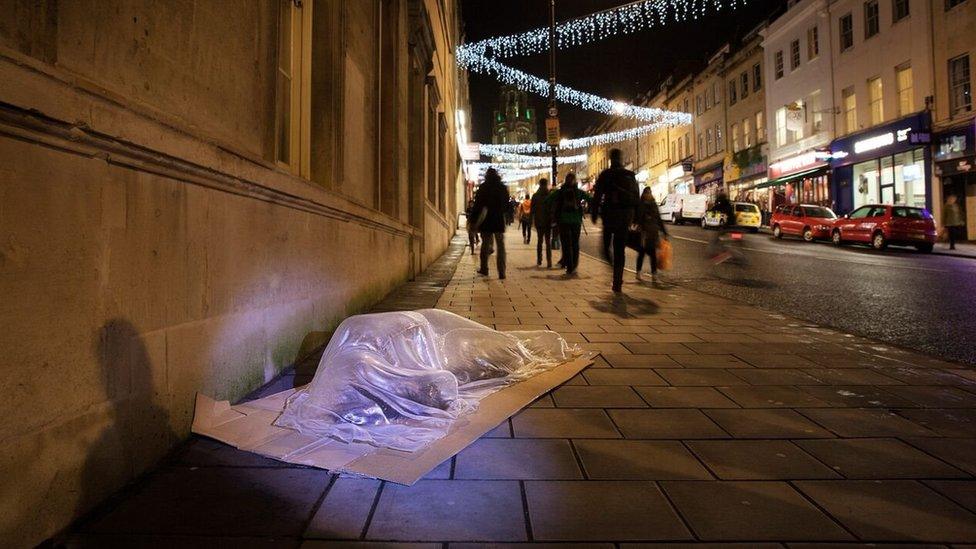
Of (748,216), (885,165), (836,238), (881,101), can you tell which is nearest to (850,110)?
(881,101)

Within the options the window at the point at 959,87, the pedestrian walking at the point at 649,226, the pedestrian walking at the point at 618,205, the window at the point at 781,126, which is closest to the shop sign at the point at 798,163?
the window at the point at 781,126

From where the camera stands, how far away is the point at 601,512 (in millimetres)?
2061

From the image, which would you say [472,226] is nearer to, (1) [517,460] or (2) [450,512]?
(1) [517,460]

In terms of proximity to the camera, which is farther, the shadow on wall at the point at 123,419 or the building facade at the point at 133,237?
the shadow on wall at the point at 123,419

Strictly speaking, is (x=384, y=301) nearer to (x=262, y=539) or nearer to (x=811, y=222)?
(x=262, y=539)

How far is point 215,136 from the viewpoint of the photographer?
3.07 metres

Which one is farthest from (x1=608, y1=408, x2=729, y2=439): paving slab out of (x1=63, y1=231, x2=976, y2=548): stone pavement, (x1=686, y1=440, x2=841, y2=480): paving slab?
(x1=686, y1=440, x2=841, y2=480): paving slab

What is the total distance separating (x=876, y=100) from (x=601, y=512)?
2814cm

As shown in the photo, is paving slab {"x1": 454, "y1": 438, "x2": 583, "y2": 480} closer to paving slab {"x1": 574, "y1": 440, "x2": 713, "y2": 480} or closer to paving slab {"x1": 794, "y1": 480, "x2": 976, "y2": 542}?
paving slab {"x1": 574, "y1": 440, "x2": 713, "y2": 480}

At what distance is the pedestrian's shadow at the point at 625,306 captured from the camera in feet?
22.1

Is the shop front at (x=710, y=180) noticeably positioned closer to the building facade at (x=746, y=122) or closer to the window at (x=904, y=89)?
the building facade at (x=746, y=122)

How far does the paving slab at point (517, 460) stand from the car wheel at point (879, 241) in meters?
19.4

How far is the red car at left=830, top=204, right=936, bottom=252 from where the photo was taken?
1734 centimetres

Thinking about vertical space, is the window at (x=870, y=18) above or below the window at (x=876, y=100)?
above
